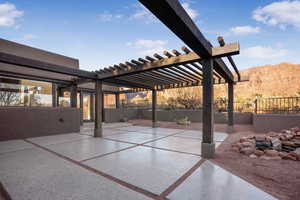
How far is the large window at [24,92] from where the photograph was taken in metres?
6.49

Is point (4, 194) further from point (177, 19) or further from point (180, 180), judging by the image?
point (177, 19)

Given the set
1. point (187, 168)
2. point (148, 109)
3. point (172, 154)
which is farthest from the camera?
point (148, 109)

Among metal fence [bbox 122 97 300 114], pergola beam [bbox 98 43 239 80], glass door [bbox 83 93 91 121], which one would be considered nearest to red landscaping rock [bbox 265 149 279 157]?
pergola beam [bbox 98 43 239 80]

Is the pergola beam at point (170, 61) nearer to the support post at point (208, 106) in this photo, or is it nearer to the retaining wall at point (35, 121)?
the support post at point (208, 106)

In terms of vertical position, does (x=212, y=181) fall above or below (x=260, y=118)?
below

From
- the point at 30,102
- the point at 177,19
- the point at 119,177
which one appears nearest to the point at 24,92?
the point at 30,102

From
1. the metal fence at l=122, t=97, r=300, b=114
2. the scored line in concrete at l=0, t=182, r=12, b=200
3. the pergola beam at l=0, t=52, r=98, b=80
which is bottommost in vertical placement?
the scored line in concrete at l=0, t=182, r=12, b=200

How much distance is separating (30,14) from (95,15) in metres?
2.74

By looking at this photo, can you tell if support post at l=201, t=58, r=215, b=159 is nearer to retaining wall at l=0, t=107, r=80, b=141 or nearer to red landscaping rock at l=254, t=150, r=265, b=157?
red landscaping rock at l=254, t=150, r=265, b=157

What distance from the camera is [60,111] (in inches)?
272

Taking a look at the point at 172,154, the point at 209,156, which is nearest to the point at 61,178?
the point at 172,154

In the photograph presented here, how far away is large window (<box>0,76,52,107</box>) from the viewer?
21.3 feet

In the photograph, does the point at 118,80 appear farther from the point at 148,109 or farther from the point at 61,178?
the point at 148,109

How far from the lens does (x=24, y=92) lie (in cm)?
712
